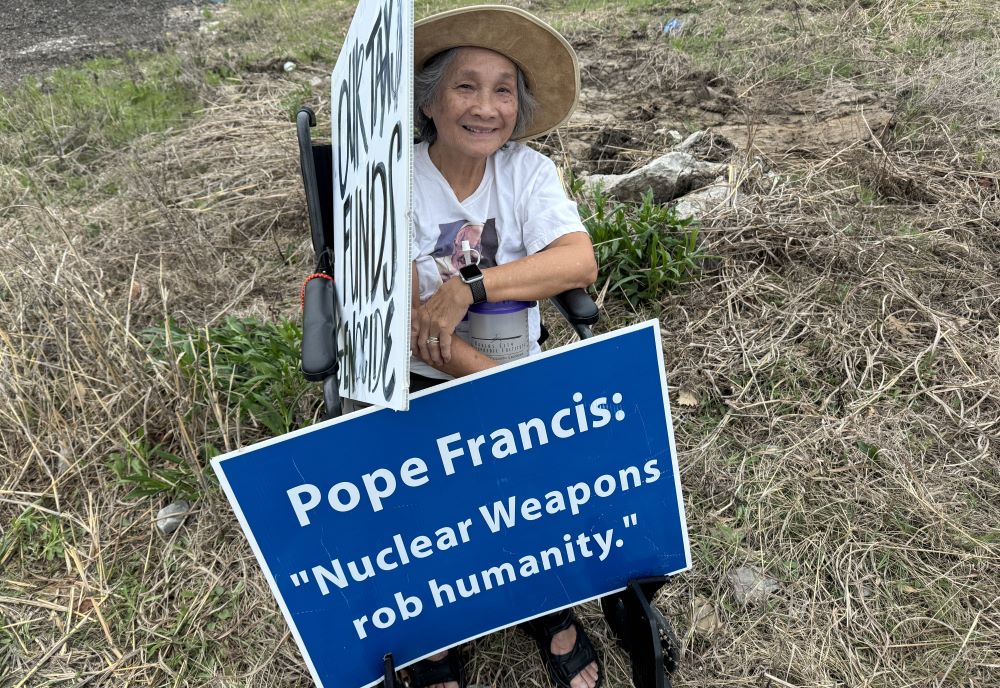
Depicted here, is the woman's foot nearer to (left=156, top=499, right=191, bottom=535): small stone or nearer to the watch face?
the watch face

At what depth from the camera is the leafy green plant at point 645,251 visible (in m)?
2.83

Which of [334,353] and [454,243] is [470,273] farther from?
[334,353]

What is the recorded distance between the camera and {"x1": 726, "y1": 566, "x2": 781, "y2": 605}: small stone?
193 cm

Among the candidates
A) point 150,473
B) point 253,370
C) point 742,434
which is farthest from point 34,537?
point 742,434

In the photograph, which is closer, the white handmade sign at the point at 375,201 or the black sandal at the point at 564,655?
the white handmade sign at the point at 375,201

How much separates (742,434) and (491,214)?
135cm

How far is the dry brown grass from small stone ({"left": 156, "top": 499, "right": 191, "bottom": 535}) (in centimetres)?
4

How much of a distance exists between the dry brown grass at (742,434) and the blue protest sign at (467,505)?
1.73 feet

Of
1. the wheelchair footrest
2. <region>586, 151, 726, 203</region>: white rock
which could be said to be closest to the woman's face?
the wheelchair footrest

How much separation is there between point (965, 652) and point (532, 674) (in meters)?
1.19

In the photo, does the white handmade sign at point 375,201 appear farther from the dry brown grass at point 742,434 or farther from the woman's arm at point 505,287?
the dry brown grass at point 742,434

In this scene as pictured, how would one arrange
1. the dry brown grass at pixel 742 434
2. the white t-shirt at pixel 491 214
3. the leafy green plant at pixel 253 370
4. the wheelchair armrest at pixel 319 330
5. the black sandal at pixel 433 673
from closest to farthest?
1. the wheelchair armrest at pixel 319 330
2. the white t-shirt at pixel 491 214
3. the black sandal at pixel 433 673
4. the dry brown grass at pixel 742 434
5. the leafy green plant at pixel 253 370

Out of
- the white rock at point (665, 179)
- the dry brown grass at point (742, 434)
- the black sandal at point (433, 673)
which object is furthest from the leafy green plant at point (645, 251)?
the black sandal at point (433, 673)

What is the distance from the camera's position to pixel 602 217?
2.89 meters
